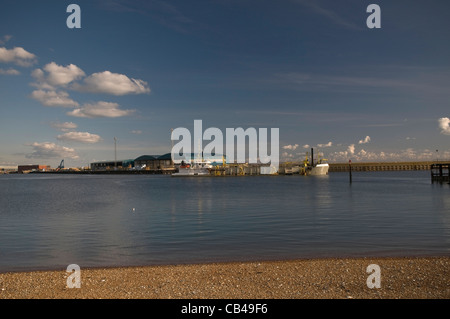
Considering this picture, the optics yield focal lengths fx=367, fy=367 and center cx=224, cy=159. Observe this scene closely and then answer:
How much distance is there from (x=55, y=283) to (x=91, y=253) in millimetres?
5323

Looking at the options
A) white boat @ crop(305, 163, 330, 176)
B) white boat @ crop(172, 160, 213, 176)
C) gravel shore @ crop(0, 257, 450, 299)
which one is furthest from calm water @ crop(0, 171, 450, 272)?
white boat @ crop(172, 160, 213, 176)

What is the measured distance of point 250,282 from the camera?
33.1 ft

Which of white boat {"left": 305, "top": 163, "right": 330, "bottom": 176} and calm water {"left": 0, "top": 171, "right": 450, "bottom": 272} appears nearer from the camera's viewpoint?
calm water {"left": 0, "top": 171, "right": 450, "bottom": 272}

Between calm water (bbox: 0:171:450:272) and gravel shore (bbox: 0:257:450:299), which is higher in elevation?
gravel shore (bbox: 0:257:450:299)

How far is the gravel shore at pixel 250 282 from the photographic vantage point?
8984 millimetres

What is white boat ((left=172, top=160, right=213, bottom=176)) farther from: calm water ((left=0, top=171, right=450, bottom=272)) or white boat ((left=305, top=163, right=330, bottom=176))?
calm water ((left=0, top=171, right=450, bottom=272))

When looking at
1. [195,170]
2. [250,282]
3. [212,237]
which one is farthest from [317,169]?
[250,282]

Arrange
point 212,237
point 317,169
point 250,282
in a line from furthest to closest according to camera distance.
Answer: point 317,169
point 212,237
point 250,282

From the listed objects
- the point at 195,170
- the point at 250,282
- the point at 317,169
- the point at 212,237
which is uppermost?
the point at 195,170

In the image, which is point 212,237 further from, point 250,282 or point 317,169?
point 317,169

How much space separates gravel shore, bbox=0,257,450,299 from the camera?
29.5 ft

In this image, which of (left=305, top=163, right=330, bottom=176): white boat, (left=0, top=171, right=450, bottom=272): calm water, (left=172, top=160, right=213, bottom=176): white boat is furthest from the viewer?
(left=172, top=160, right=213, bottom=176): white boat
